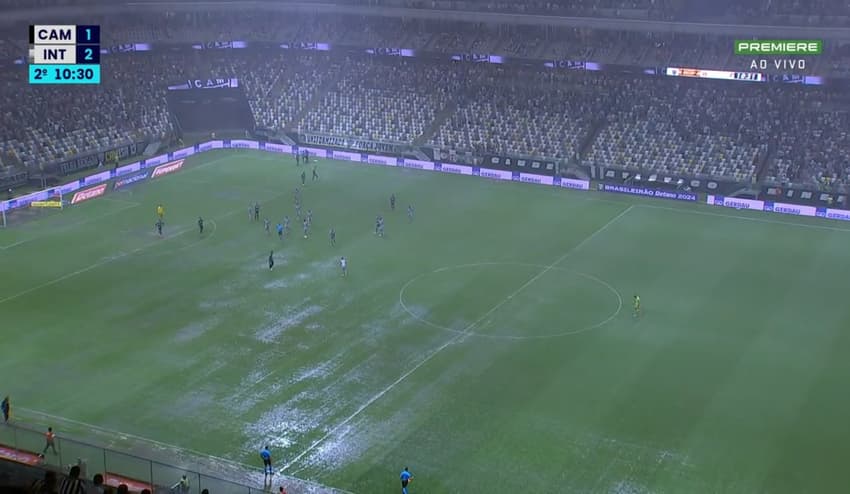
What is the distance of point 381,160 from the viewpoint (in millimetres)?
88000

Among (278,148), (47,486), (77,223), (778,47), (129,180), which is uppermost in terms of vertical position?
(778,47)

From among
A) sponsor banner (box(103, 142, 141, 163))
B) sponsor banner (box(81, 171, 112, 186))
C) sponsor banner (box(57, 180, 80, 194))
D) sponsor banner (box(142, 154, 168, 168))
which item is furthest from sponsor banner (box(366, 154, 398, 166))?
sponsor banner (box(57, 180, 80, 194))

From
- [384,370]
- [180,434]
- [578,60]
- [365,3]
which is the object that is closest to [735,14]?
[578,60]

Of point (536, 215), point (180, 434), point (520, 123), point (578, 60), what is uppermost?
point (578, 60)

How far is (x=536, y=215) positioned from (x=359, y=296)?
21.2 m

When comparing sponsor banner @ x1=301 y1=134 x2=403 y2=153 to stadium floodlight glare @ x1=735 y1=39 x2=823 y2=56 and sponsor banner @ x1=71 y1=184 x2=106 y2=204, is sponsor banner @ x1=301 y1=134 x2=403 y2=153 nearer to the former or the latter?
sponsor banner @ x1=71 y1=184 x2=106 y2=204

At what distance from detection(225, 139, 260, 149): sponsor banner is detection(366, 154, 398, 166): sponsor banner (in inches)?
457

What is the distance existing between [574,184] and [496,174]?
279 inches

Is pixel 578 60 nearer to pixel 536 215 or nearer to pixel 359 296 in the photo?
pixel 536 215

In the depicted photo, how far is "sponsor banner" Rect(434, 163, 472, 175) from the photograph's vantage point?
84688 millimetres

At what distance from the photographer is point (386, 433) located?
4028cm

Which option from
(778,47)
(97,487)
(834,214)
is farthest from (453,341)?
(778,47)

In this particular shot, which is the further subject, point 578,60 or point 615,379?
point 578,60

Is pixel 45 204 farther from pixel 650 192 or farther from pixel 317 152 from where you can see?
pixel 650 192
